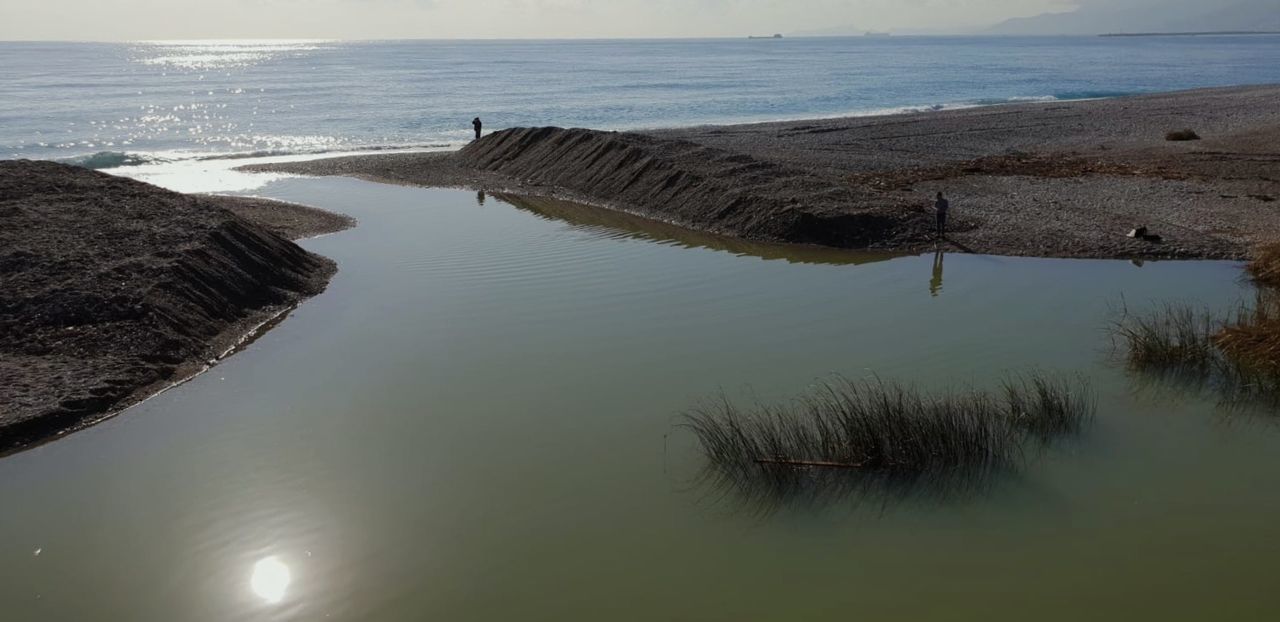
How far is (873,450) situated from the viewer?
964cm

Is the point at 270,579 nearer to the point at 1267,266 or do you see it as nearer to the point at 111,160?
the point at 1267,266

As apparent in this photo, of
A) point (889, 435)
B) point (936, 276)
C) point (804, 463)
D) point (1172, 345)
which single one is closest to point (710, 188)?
point (936, 276)

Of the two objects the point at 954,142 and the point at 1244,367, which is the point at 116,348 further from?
the point at 954,142

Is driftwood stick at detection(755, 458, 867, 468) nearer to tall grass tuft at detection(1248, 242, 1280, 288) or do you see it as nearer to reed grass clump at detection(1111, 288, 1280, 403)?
reed grass clump at detection(1111, 288, 1280, 403)

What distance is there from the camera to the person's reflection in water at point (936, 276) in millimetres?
16641

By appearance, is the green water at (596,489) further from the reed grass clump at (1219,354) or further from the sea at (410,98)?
the sea at (410,98)

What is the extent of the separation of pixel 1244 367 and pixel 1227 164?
18.5 metres

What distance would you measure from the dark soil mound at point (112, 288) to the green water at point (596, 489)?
0.63 m

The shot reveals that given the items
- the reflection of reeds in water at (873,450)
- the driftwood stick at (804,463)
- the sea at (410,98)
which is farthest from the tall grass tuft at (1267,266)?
the sea at (410,98)

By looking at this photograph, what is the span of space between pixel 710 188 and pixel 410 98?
50.7m

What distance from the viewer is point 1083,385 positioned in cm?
1183

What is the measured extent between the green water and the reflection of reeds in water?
10.7 inches

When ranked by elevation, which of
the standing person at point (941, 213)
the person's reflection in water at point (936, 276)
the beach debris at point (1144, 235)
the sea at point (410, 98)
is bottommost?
the person's reflection in water at point (936, 276)

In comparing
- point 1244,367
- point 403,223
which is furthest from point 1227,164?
point 403,223
